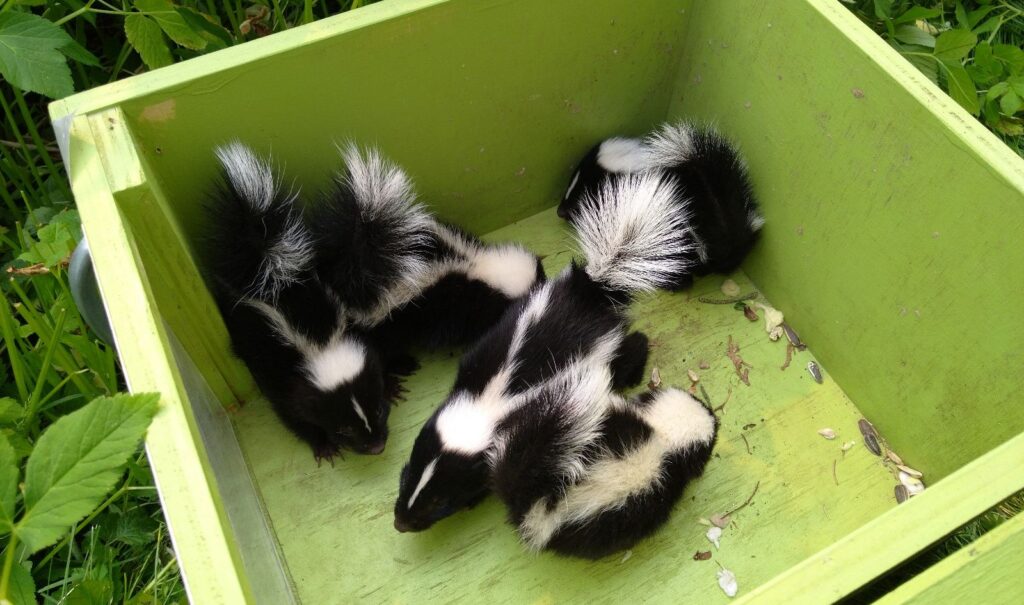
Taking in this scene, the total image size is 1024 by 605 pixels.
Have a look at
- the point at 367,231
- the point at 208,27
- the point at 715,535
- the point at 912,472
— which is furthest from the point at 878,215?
the point at 208,27

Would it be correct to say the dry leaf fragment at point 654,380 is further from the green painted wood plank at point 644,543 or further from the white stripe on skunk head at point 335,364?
the white stripe on skunk head at point 335,364

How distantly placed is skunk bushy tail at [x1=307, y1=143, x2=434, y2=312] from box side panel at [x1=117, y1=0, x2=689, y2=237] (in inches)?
2.1

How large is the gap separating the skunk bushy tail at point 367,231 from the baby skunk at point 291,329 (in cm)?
3

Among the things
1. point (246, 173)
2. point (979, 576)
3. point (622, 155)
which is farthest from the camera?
point (622, 155)

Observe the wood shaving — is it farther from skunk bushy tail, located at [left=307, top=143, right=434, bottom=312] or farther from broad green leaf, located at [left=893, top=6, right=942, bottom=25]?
broad green leaf, located at [left=893, top=6, right=942, bottom=25]

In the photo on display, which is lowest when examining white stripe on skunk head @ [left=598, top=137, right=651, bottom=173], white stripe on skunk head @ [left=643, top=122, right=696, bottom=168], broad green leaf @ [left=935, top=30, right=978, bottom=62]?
white stripe on skunk head @ [left=598, top=137, right=651, bottom=173]

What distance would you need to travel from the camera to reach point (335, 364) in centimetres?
123

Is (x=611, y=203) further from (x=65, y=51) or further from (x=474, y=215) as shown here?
(x=65, y=51)

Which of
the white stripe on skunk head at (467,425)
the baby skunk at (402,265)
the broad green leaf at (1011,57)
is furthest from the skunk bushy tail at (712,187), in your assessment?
the broad green leaf at (1011,57)

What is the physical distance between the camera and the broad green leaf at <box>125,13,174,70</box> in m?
1.24

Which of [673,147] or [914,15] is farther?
[914,15]

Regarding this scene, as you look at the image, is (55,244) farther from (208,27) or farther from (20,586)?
(20,586)

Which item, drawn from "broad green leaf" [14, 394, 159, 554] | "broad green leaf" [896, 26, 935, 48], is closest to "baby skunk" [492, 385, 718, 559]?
"broad green leaf" [14, 394, 159, 554]

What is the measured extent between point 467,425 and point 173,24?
79cm
